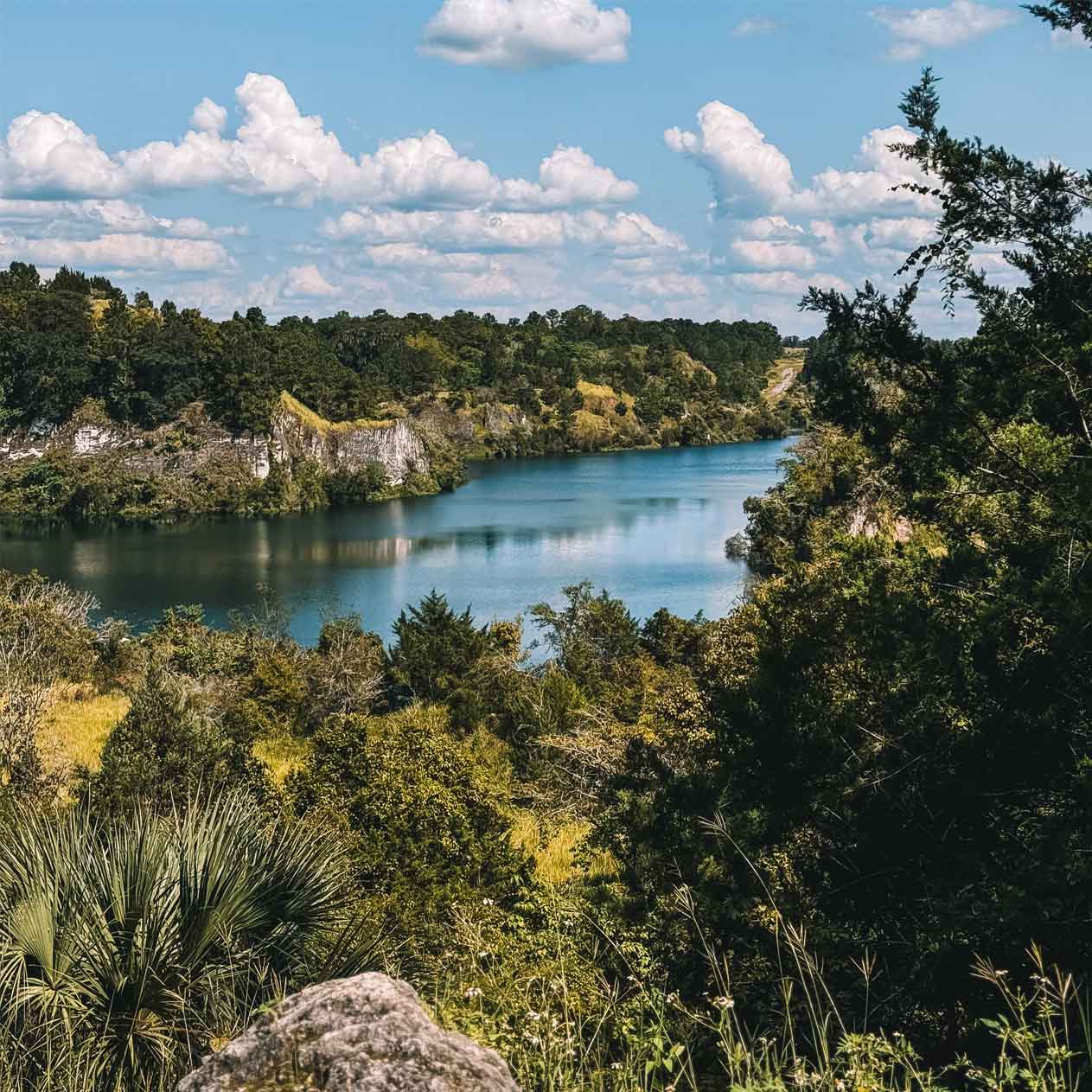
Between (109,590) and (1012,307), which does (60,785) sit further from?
(109,590)

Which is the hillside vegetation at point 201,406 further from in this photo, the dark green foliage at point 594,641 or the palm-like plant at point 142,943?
the palm-like plant at point 142,943

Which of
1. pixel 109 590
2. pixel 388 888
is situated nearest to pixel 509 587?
pixel 109 590

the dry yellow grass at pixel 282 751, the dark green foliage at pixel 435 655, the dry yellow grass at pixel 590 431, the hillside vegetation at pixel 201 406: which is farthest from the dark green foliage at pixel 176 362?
the dry yellow grass at pixel 282 751

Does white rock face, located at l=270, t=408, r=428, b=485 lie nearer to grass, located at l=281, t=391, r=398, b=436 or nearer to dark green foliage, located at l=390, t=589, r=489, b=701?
grass, located at l=281, t=391, r=398, b=436

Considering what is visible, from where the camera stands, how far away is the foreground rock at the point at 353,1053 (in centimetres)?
240

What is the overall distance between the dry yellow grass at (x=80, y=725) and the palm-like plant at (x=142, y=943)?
13157mm

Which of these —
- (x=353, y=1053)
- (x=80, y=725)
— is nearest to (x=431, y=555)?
(x=80, y=725)

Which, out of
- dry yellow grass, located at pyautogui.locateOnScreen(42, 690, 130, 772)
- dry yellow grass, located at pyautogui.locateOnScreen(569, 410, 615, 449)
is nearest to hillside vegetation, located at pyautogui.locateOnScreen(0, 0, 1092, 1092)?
dry yellow grass, located at pyautogui.locateOnScreen(42, 690, 130, 772)

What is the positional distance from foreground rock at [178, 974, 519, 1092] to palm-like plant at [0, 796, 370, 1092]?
7.18ft

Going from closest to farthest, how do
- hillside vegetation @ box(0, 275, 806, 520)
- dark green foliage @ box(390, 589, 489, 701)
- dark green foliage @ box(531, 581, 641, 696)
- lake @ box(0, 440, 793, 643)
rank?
dark green foliage @ box(390, 589, 489, 701) < dark green foliage @ box(531, 581, 641, 696) < lake @ box(0, 440, 793, 643) < hillside vegetation @ box(0, 275, 806, 520)

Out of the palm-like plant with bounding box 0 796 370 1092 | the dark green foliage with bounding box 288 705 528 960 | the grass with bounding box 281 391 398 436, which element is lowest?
the dark green foliage with bounding box 288 705 528 960

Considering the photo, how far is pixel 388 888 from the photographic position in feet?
39.9

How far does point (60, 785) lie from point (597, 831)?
898cm

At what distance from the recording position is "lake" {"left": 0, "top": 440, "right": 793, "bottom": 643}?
53375 mm
